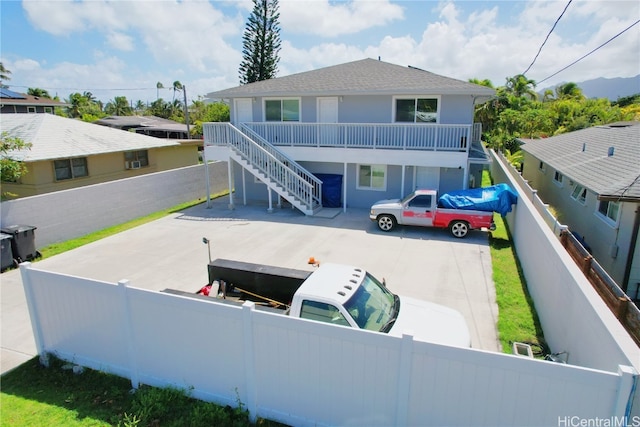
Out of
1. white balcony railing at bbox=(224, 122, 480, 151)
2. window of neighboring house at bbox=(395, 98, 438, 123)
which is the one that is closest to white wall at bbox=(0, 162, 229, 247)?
white balcony railing at bbox=(224, 122, 480, 151)

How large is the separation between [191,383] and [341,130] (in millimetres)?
13579

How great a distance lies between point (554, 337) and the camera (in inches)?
251

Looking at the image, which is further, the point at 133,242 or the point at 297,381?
the point at 133,242

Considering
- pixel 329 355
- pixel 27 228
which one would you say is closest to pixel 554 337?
pixel 329 355

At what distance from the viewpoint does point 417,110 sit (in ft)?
53.9

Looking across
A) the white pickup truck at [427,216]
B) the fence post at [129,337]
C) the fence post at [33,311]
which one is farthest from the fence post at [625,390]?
the white pickup truck at [427,216]

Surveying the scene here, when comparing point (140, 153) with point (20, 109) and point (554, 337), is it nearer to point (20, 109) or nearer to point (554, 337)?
point (554, 337)

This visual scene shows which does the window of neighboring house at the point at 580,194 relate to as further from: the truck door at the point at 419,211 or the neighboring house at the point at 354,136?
the truck door at the point at 419,211

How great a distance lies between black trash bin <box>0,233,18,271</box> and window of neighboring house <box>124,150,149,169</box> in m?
9.86

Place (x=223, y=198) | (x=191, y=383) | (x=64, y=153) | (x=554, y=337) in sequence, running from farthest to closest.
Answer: (x=223, y=198) → (x=64, y=153) → (x=554, y=337) → (x=191, y=383)

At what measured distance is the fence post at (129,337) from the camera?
517 centimetres

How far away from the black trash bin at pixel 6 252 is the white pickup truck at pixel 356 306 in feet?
27.4

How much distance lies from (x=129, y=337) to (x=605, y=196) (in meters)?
9.79

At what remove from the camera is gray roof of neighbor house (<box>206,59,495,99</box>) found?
15259 millimetres
